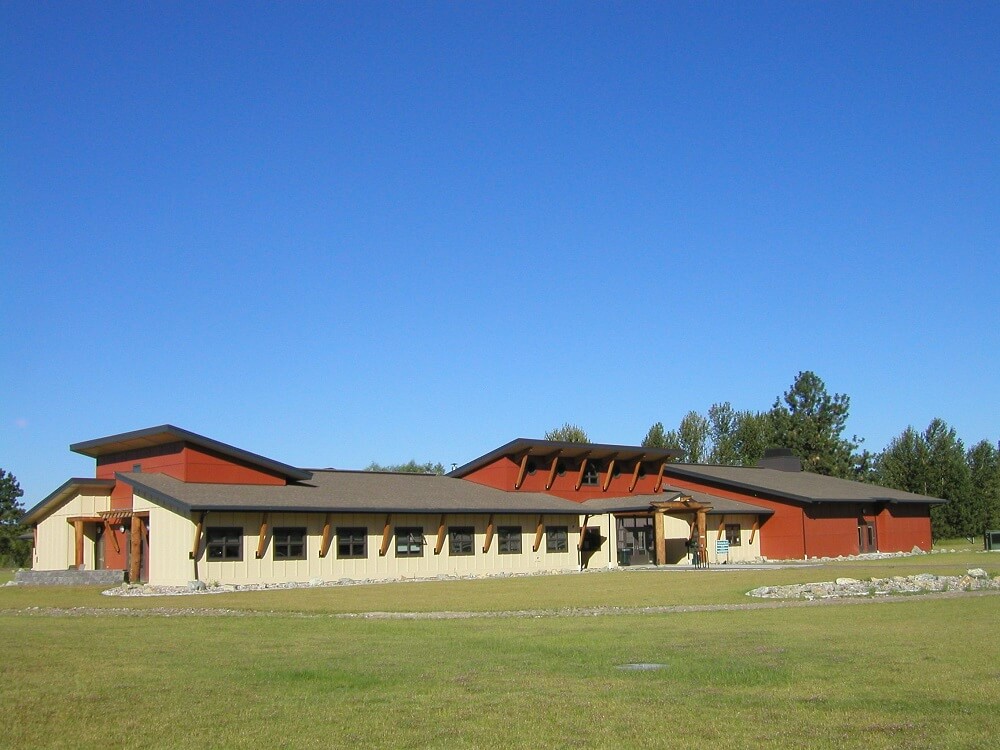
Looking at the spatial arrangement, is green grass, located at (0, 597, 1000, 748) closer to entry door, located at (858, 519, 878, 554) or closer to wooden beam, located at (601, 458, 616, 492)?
wooden beam, located at (601, 458, 616, 492)

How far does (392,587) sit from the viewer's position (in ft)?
108

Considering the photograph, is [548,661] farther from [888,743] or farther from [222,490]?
[222,490]

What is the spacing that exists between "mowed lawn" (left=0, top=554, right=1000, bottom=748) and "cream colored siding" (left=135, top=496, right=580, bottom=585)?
43.0 ft

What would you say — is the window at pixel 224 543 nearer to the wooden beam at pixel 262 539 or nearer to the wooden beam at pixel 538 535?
the wooden beam at pixel 262 539

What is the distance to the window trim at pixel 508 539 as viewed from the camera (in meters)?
42.7

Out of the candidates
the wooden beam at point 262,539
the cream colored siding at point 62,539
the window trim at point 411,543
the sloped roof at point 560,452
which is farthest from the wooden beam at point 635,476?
the cream colored siding at point 62,539

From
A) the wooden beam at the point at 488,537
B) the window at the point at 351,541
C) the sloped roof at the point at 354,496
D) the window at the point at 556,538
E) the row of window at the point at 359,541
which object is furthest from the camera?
the window at the point at 556,538

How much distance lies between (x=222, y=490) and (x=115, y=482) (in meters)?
4.93

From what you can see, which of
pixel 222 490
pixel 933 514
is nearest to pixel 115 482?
pixel 222 490

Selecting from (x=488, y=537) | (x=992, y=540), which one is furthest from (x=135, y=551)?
(x=992, y=540)

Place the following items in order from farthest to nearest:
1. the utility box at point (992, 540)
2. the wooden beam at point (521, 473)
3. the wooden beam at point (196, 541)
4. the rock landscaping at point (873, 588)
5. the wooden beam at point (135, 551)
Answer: the utility box at point (992, 540) < the wooden beam at point (521, 473) < the wooden beam at point (135, 551) < the wooden beam at point (196, 541) < the rock landscaping at point (873, 588)

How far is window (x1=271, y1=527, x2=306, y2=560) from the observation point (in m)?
35.8

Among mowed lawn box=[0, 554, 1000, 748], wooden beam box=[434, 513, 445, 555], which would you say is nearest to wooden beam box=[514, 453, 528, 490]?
wooden beam box=[434, 513, 445, 555]

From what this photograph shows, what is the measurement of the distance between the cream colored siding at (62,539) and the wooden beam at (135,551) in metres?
3.90
